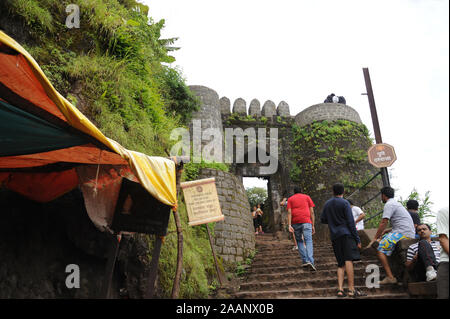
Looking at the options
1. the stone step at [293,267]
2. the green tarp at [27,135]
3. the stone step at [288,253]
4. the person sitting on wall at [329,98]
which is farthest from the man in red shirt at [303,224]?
the person sitting on wall at [329,98]

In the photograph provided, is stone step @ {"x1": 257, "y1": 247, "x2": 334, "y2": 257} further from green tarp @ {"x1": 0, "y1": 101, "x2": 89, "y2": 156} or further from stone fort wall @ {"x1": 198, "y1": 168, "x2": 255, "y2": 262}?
green tarp @ {"x1": 0, "y1": 101, "x2": 89, "y2": 156}

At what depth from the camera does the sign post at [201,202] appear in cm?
530

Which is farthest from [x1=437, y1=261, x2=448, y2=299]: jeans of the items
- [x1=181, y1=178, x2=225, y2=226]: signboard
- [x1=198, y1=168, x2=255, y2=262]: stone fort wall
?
[x1=198, y1=168, x2=255, y2=262]: stone fort wall

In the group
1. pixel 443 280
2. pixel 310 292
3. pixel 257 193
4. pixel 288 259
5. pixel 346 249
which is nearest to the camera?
pixel 443 280

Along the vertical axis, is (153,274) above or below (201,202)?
below

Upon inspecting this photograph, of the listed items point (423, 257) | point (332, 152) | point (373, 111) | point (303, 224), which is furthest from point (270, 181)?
point (423, 257)

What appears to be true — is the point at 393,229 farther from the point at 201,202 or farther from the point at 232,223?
the point at 232,223

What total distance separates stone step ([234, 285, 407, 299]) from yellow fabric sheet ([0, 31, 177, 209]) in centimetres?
209

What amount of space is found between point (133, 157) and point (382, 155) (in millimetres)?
5903

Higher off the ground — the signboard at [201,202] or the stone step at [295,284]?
the signboard at [201,202]

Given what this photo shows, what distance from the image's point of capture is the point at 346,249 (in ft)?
12.6

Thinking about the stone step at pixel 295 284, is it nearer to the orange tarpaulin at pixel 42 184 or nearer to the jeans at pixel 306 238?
the jeans at pixel 306 238

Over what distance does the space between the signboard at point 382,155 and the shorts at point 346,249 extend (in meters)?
3.68
